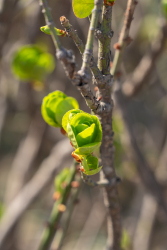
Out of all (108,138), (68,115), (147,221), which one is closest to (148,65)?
(108,138)

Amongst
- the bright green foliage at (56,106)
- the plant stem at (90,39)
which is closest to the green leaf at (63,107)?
the bright green foliage at (56,106)

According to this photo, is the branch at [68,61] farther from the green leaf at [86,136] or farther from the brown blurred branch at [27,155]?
the brown blurred branch at [27,155]

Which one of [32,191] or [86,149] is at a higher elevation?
[86,149]

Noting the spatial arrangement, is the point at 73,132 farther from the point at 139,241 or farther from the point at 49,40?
the point at 49,40

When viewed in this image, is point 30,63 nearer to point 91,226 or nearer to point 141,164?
point 141,164

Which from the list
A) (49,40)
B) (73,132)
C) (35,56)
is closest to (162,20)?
(35,56)

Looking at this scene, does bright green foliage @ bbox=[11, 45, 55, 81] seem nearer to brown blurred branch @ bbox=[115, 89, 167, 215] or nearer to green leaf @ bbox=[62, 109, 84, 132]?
brown blurred branch @ bbox=[115, 89, 167, 215]
